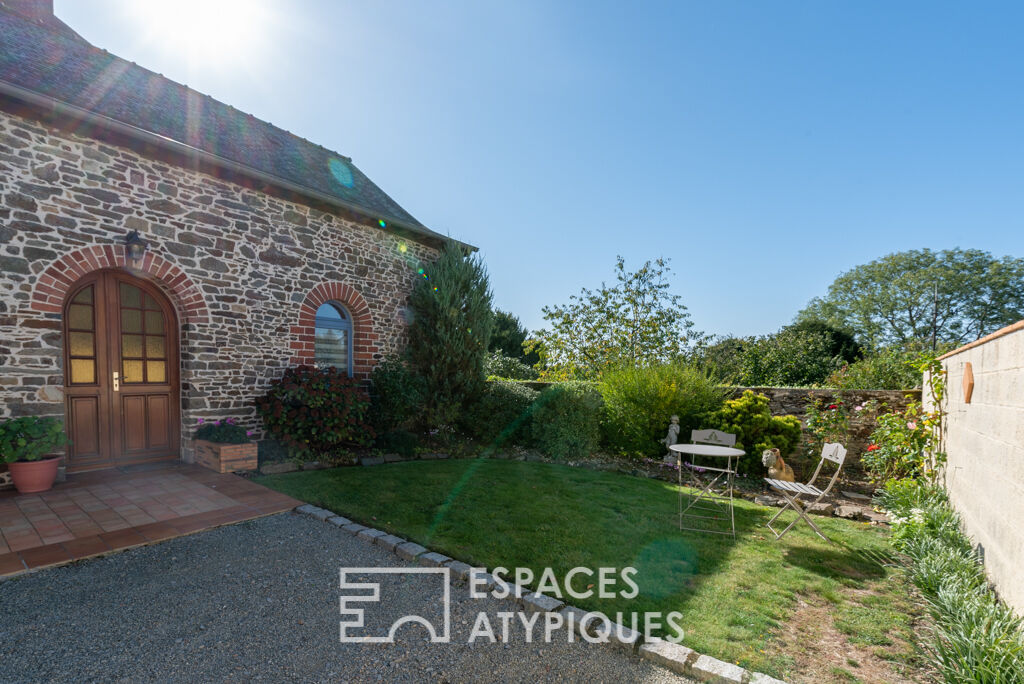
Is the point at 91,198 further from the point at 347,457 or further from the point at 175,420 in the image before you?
the point at 347,457

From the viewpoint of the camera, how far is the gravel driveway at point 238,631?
2203 mm

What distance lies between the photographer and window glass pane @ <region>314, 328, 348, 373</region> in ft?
25.2

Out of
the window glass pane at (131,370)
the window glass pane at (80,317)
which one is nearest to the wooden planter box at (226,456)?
the window glass pane at (131,370)

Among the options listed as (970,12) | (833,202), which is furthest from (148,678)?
(833,202)

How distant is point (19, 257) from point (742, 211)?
12.6 meters

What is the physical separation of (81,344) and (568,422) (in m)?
6.94

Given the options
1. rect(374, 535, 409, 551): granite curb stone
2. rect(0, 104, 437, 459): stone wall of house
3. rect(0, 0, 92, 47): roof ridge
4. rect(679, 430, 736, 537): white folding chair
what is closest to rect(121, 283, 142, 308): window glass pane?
rect(0, 104, 437, 459): stone wall of house

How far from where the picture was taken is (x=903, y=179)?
38.9ft

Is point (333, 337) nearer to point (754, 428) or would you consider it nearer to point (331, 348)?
point (331, 348)

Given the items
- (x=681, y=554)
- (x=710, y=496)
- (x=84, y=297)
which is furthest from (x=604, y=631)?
(x=84, y=297)

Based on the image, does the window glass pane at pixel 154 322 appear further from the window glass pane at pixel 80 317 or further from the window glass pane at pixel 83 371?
the window glass pane at pixel 83 371

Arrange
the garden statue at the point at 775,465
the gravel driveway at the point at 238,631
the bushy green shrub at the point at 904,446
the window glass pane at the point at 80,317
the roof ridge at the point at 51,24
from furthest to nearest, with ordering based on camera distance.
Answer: the roof ridge at the point at 51,24, the garden statue at the point at 775,465, the window glass pane at the point at 80,317, the bushy green shrub at the point at 904,446, the gravel driveway at the point at 238,631

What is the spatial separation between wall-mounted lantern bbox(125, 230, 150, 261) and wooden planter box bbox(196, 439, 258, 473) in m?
2.47

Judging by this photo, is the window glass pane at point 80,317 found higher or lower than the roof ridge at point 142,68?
lower
